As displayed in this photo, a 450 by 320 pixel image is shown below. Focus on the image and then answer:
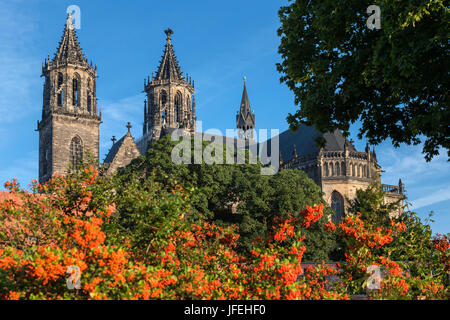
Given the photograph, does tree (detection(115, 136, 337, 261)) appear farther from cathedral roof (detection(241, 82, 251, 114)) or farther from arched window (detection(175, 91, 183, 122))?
cathedral roof (detection(241, 82, 251, 114))

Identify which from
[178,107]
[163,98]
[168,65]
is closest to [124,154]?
[178,107]

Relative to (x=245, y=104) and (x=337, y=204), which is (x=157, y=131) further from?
(x=337, y=204)

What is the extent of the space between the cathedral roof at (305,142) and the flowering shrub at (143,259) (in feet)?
133

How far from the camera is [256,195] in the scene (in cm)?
3172

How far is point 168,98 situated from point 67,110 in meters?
18.0

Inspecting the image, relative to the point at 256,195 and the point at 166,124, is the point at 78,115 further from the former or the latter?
the point at 256,195

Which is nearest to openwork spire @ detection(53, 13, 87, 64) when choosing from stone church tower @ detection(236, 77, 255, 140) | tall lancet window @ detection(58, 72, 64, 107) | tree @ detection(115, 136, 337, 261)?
tall lancet window @ detection(58, 72, 64, 107)

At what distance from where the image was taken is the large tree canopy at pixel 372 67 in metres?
11.4

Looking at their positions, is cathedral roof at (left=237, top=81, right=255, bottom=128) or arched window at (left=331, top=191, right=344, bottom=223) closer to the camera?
arched window at (left=331, top=191, right=344, bottom=223)

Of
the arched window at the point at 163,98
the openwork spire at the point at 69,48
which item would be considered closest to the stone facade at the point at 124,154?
the openwork spire at the point at 69,48

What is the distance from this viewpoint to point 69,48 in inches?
2608

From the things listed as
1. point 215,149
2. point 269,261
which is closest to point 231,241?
point 269,261

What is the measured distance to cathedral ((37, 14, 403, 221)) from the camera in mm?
53938
